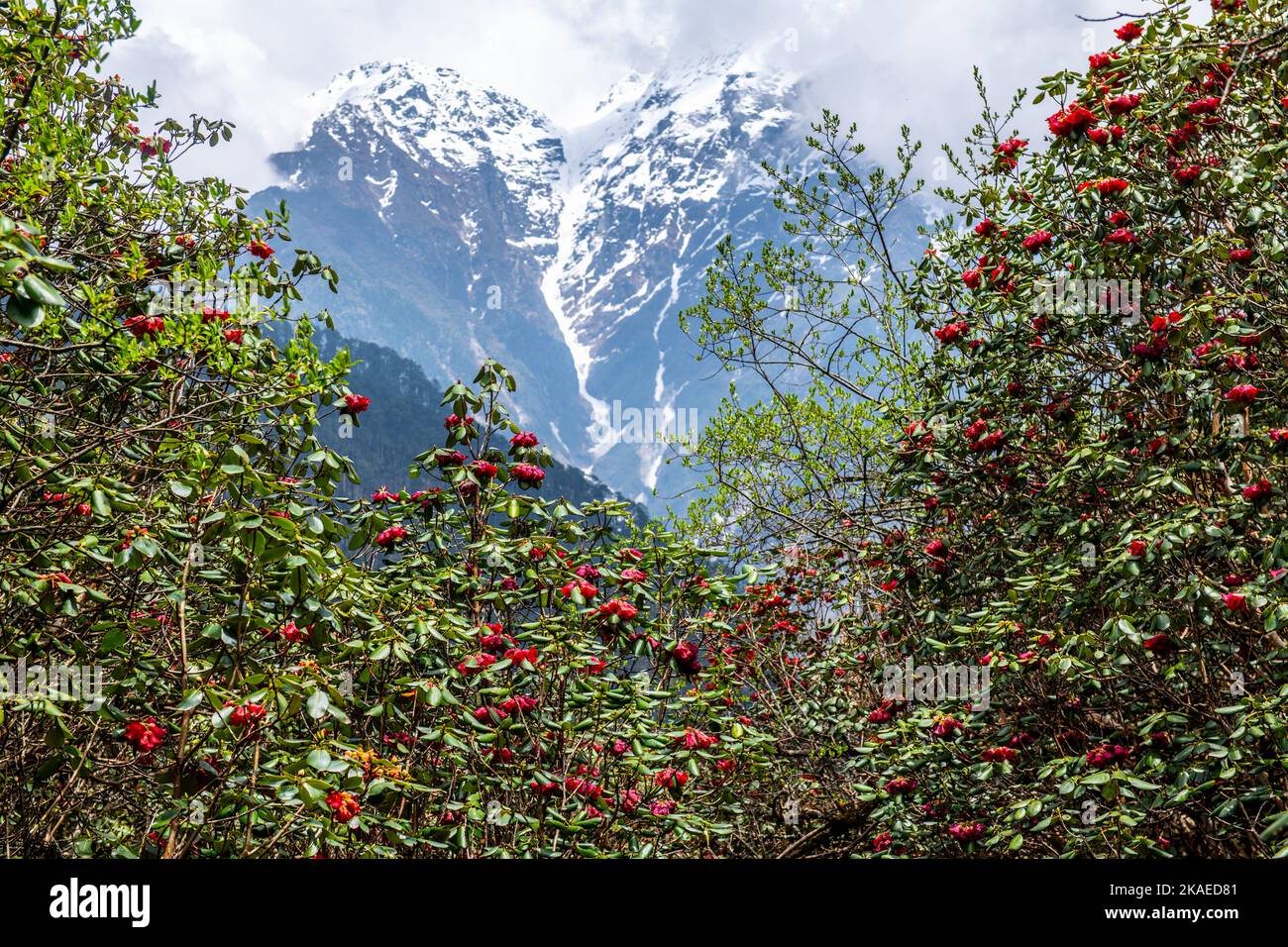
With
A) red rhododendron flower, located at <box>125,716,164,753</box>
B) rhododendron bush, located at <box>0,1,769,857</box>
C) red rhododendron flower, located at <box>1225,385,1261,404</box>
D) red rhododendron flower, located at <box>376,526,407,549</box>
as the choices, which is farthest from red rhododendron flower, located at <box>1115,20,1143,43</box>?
red rhododendron flower, located at <box>125,716,164,753</box>

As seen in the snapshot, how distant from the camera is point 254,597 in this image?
3.82 metres

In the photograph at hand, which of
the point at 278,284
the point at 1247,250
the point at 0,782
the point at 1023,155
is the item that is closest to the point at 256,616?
the point at 0,782

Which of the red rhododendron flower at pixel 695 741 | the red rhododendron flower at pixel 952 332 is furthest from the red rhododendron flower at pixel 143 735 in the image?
the red rhododendron flower at pixel 952 332

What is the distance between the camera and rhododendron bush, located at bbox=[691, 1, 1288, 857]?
415 cm

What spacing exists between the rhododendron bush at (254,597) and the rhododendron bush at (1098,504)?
1.42 m

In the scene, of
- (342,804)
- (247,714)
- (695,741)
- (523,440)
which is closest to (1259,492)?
(695,741)

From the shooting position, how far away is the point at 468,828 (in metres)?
3.93

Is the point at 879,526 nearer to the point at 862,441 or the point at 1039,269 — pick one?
the point at 862,441

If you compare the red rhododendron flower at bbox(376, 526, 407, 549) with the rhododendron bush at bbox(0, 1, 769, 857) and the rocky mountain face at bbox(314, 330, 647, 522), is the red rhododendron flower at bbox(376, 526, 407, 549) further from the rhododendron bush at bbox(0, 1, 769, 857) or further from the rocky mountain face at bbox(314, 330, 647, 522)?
the rocky mountain face at bbox(314, 330, 647, 522)

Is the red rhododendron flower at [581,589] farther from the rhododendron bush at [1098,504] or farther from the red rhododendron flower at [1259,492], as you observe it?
the red rhododendron flower at [1259,492]

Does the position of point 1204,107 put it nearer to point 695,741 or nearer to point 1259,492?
point 1259,492

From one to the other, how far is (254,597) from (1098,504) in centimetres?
438

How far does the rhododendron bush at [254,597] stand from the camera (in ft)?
11.4

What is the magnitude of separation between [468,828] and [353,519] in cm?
179
